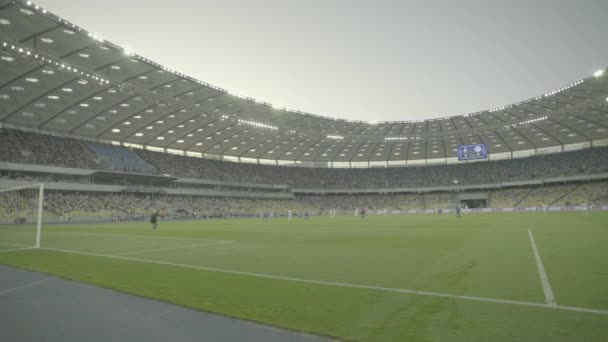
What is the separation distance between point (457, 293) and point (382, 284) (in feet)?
4.65

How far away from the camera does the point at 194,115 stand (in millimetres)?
48750

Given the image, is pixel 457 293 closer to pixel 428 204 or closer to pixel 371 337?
pixel 371 337

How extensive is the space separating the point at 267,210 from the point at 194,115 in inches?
1108

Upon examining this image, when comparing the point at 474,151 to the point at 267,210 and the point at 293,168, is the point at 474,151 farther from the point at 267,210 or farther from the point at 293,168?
the point at 293,168

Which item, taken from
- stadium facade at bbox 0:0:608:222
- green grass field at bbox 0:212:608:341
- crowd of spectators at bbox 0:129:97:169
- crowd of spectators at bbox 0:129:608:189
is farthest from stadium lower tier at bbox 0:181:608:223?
green grass field at bbox 0:212:608:341

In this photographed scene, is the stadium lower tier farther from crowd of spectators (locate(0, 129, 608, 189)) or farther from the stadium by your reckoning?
crowd of spectators (locate(0, 129, 608, 189))

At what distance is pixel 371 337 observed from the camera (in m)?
3.98

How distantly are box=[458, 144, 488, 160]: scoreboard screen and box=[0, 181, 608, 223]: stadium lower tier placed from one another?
90.9ft

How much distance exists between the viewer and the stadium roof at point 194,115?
2865cm

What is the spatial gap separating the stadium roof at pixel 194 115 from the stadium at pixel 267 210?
29 centimetres

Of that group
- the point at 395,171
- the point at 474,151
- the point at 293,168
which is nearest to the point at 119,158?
the point at 293,168

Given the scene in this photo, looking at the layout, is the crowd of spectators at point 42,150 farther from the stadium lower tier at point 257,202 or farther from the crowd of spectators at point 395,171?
the crowd of spectators at point 395,171

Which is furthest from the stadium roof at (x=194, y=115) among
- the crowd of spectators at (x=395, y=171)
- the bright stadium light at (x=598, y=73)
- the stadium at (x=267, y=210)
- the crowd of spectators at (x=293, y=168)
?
the crowd of spectators at (x=395, y=171)

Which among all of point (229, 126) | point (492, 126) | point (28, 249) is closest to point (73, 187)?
point (229, 126)
